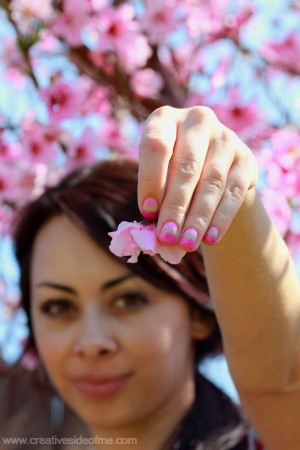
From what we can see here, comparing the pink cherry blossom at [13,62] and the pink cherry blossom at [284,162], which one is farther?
the pink cherry blossom at [13,62]

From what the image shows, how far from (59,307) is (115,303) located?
0.13 meters

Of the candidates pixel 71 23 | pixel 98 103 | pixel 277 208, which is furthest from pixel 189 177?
pixel 98 103

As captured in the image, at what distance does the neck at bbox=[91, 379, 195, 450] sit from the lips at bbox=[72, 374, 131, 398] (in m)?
0.08

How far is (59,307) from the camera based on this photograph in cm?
123

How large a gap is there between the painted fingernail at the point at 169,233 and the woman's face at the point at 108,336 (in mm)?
600

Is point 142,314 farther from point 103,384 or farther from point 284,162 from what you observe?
point 284,162

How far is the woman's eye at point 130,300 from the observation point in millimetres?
1184

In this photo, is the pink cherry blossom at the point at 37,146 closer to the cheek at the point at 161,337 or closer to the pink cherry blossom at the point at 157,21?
the pink cherry blossom at the point at 157,21

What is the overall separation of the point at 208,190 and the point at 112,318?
616 millimetres

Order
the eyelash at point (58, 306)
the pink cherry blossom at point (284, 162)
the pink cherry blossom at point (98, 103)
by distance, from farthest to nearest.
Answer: the pink cherry blossom at point (98, 103), the pink cherry blossom at point (284, 162), the eyelash at point (58, 306)

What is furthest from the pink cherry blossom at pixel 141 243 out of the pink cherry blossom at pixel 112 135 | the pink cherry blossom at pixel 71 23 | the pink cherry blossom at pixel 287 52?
the pink cherry blossom at pixel 287 52

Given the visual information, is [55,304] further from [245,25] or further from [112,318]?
[245,25]

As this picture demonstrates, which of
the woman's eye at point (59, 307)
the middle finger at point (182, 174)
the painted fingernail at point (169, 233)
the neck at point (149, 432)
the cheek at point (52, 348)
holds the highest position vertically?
the middle finger at point (182, 174)

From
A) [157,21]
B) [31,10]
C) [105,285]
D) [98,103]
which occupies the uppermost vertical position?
[31,10]
